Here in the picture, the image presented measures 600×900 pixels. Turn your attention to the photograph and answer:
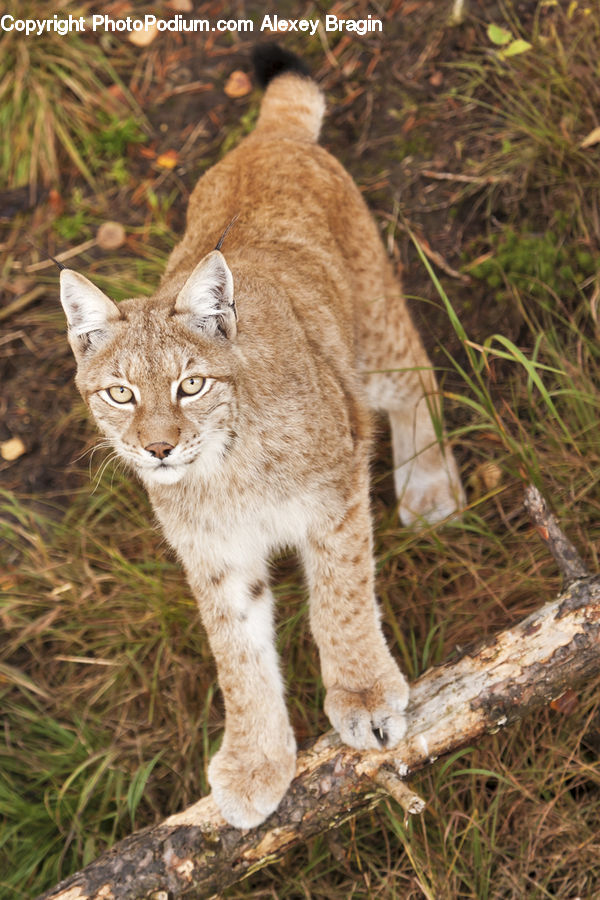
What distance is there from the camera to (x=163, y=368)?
2.28 m

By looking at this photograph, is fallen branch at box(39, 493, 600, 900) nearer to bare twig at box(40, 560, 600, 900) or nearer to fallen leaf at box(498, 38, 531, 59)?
bare twig at box(40, 560, 600, 900)

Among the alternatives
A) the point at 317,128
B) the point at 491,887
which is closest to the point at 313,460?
the point at 491,887

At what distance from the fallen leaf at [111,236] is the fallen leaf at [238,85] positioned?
3.04 ft

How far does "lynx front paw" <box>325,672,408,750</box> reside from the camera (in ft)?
8.30

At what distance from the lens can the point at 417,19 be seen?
4.30 metres

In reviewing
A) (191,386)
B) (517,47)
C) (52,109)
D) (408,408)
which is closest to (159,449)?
(191,386)

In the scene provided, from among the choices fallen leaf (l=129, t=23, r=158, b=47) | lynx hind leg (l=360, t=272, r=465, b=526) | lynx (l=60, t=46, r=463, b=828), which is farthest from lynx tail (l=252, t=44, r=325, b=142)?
fallen leaf (l=129, t=23, r=158, b=47)

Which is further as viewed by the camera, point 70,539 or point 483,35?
point 483,35

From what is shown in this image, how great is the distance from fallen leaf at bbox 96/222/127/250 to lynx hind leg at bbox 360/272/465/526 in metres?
1.60

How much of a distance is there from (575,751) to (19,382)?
300cm

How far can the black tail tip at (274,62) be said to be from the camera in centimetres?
355

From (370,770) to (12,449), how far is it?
2.43 metres

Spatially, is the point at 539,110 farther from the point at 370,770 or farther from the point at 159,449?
the point at 370,770

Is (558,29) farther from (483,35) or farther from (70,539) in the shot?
(70,539)
